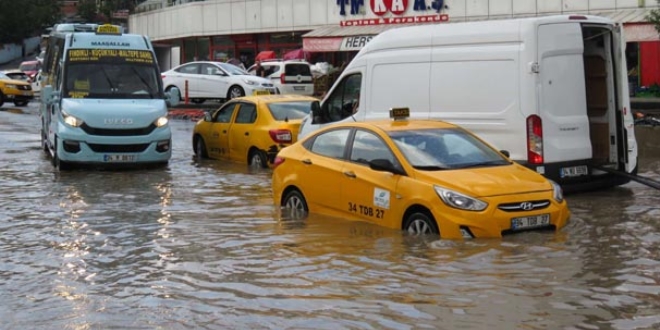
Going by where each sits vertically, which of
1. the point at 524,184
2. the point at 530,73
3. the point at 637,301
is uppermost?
the point at 530,73

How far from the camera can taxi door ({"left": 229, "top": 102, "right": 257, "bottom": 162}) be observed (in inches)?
685

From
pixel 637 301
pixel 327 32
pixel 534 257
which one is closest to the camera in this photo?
pixel 637 301

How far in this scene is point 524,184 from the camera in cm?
947

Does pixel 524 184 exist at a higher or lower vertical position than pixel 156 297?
higher

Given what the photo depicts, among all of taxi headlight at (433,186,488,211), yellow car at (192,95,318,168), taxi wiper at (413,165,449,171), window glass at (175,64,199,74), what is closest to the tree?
yellow car at (192,95,318,168)

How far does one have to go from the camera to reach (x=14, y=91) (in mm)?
38594

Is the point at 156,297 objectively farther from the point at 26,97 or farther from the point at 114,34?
the point at 26,97

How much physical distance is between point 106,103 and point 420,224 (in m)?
9.07

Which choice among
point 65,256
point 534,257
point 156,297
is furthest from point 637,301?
point 65,256

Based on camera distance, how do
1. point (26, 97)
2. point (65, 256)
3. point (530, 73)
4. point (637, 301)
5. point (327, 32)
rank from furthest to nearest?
point (327, 32) < point (26, 97) < point (530, 73) < point (65, 256) < point (637, 301)

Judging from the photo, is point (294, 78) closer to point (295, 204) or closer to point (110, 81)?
point (110, 81)

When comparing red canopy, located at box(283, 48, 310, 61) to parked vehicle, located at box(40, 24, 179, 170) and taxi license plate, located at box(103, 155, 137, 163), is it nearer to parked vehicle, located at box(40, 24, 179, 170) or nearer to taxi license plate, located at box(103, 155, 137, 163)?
parked vehicle, located at box(40, 24, 179, 170)

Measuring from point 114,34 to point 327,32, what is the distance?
1002 inches

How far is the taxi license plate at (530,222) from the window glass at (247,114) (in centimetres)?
886
